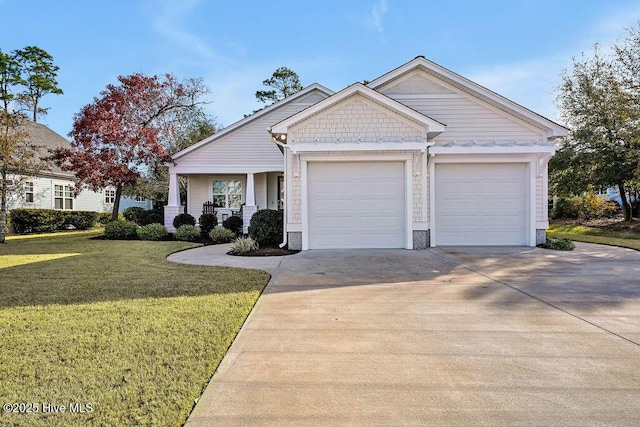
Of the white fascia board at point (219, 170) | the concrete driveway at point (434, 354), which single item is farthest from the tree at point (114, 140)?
the concrete driveway at point (434, 354)

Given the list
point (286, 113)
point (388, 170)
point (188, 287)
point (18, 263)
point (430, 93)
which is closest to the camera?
point (188, 287)

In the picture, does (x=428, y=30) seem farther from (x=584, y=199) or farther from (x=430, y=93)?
(x=584, y=199)

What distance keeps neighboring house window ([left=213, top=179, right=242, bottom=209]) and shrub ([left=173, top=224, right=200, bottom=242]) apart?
358 cm

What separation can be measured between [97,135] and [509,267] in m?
16.6

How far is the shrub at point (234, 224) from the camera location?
15.6m

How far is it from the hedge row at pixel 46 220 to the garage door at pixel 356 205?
17346 mm

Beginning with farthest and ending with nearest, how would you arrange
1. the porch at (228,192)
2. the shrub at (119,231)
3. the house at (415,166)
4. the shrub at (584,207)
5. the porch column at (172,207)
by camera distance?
the shrub at (584,207)
the porch at (228,192)
the porch column at (172,207)
the shrub at (119,231)
the house at (415,166)

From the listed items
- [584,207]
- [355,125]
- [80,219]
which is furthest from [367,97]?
[80,219]

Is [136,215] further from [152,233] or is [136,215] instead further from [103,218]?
[103,218]

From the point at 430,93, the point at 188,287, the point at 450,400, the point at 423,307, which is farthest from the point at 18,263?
the point at 430,93

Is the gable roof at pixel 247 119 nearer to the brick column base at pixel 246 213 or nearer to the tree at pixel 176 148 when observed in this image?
the brick column base at pixel 246 213

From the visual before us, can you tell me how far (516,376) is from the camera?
2943 millimetres

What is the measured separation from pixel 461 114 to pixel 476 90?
2.83ft

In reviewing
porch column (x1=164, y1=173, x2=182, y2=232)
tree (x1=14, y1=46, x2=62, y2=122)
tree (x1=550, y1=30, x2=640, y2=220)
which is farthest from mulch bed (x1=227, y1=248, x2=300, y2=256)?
tree (x1=14, y1=46, x2=62, y2=122)
